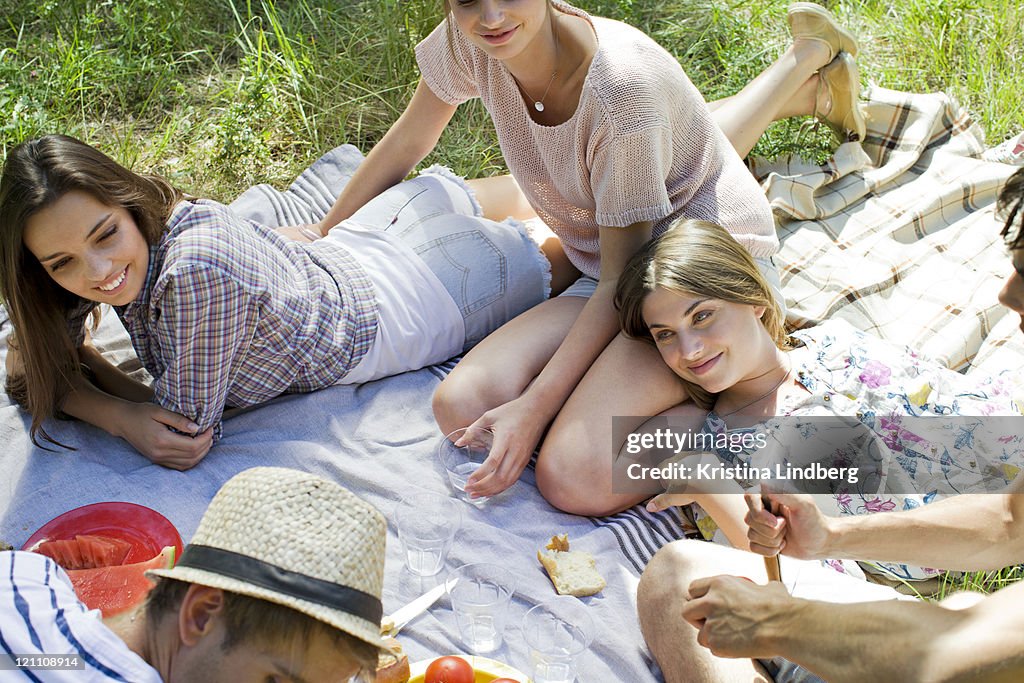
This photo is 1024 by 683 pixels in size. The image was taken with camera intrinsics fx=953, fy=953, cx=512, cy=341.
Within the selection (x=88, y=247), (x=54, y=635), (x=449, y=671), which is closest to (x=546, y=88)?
(x=88, y=247)

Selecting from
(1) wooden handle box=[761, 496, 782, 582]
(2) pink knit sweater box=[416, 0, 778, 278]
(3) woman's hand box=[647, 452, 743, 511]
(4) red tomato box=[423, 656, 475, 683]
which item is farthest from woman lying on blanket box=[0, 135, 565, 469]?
(1) wooden handle box=[761, 496, 782, 582]

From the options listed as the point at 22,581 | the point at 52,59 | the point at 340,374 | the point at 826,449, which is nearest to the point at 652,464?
the point at 826,449

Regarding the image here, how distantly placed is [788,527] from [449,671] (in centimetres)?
82

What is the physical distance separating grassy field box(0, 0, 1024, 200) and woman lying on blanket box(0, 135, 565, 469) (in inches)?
45.5

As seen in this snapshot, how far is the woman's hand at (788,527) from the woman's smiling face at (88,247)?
1.81m

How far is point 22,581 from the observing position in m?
1.56

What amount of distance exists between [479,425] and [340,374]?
61 cm

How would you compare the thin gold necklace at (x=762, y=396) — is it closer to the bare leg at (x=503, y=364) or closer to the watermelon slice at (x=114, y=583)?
the bare leg at (x=503, y=364)

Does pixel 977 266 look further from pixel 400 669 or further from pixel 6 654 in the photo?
pixel 6 654

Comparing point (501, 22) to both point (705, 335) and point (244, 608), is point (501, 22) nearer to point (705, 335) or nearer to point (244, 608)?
point (705, 335)

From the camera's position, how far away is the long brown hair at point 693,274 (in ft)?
9.23

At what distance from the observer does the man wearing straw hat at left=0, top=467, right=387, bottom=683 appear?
4.85 ft

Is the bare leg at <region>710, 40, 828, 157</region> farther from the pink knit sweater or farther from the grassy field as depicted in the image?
the pink knit sweater

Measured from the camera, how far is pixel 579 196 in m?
3.20
